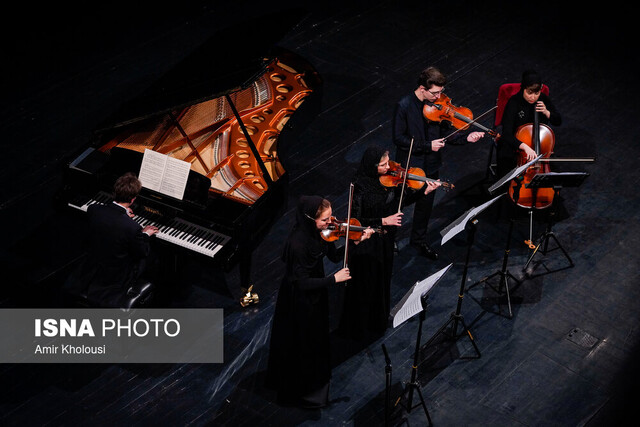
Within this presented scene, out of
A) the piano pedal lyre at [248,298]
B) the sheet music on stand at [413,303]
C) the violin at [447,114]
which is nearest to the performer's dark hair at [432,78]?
the violin at [447,114]

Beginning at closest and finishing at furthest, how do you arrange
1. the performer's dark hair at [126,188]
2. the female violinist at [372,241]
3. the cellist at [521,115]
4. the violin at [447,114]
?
the performer's dark hair at [126,188], the female violinist at [372,241], the violin at [447,114], the cellist at [521,115]

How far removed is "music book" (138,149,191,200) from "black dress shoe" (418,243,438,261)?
2328mm

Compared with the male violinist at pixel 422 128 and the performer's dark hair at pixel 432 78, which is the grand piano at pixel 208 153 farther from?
the performer's dark hair at pixel 432 78

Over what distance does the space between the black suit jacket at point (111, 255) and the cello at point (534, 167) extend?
3.24 meters

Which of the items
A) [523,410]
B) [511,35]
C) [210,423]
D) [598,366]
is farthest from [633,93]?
[210,423]

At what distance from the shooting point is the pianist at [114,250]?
617cm

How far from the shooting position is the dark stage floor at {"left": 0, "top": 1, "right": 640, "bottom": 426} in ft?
21.0

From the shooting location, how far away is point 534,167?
23.2 ft

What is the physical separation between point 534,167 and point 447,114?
87 cm

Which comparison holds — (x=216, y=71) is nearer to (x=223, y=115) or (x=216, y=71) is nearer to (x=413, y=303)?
(x=223, y=115)

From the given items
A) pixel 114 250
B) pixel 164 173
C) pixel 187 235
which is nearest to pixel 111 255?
pixel 114 250

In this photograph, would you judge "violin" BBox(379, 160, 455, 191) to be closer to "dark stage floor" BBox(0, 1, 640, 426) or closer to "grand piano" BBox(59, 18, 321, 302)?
"grand piano" BBox(59, 18, 321, 302)

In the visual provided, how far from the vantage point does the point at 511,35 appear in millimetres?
10469

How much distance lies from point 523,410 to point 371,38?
5632 mm
